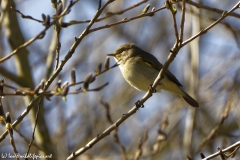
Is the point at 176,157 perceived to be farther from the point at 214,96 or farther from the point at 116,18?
the point at 116,18

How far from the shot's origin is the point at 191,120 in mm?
4488

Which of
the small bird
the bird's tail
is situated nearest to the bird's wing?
the small bird

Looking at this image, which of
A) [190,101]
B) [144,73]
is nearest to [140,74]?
[144,73]

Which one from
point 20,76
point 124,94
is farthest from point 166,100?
point 20,76

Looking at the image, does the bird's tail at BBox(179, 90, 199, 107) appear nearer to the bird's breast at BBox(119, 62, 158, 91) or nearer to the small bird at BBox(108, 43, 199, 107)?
the small bird at BBox(108, 43, 199, 107)

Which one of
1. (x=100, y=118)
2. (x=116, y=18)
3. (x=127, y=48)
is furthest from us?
(x=116, y=18)

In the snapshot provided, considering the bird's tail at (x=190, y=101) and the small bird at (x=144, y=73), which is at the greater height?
the small bird at (x=144, y=73)

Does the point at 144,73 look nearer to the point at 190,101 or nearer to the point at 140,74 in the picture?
the point at 140,74

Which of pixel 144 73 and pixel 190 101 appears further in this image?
pixel 190 101

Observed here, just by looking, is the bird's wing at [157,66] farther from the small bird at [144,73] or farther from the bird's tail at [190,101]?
the bird's tail at [190,101]

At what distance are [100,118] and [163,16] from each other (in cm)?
240

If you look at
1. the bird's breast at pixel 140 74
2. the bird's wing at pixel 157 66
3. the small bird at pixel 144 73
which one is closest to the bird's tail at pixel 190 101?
the small bird at pixel 144 73

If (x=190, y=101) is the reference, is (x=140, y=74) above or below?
above

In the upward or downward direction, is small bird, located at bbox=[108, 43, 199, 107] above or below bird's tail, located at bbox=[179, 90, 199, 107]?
Answer: above
